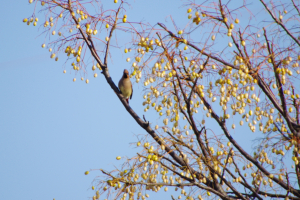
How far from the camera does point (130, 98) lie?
7.26 m

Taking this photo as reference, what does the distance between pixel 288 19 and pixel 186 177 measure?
2.23 meters

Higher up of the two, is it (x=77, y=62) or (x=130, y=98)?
(x=130, y=98)

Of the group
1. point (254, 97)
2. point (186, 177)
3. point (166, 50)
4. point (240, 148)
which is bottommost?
point (186, 177)

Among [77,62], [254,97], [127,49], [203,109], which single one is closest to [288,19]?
[254,97]

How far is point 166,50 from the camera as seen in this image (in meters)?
3.87

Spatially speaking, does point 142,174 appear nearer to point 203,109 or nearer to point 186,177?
point 186,177

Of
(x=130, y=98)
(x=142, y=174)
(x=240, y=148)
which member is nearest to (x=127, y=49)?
(x=142, y=174)

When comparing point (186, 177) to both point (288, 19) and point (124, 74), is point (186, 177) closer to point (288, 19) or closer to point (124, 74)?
point (288, 19)

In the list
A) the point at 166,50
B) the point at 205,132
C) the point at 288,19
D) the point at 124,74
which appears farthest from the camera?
the point at 124,74

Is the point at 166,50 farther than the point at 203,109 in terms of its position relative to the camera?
No

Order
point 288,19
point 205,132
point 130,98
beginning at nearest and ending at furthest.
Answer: point 205,132, point 288,19, point 130,98

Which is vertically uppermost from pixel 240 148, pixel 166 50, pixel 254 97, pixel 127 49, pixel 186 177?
pixel 127 49

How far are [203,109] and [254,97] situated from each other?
57 centimetres

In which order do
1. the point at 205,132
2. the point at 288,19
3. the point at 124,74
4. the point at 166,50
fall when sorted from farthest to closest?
the point at 124,74 → the point at 288,19 → the point at 205,132 → the point at 166,50
